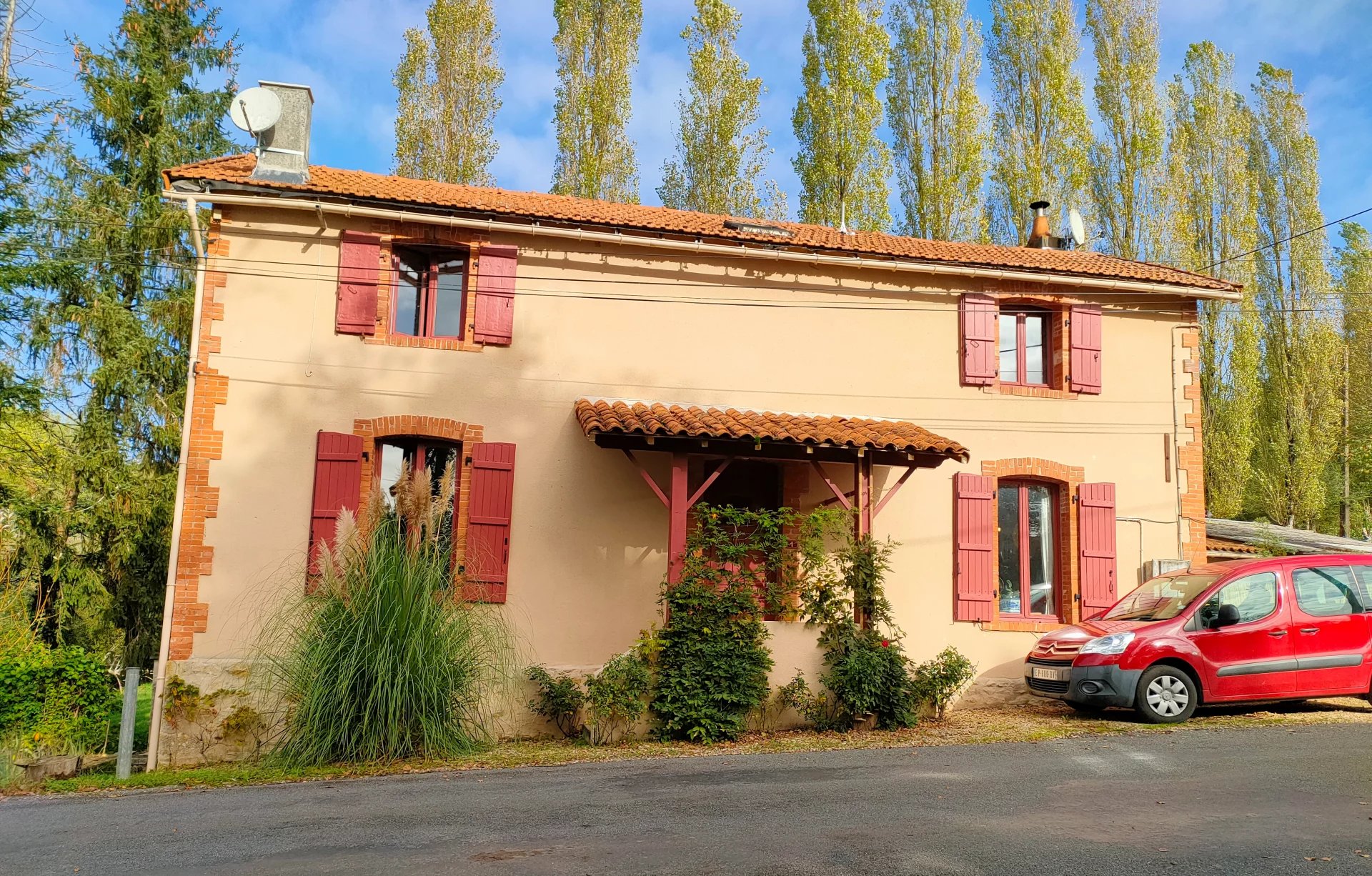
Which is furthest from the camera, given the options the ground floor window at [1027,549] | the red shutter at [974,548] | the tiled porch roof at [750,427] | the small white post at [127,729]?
the ground floor window at [1027,549]

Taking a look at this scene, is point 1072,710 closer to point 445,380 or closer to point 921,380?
point 921,380

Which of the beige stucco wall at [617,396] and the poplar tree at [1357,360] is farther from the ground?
the poplar tree at [1357,360]

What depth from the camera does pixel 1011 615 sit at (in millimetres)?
10852

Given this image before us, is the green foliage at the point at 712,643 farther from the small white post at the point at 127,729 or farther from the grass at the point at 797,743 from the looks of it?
the small white post at the point at 127,729

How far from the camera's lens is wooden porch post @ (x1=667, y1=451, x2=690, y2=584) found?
888 centimetres

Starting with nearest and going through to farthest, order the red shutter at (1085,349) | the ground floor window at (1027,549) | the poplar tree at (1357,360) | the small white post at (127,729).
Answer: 1. the small white post at (127,729)
2. the ground floor window at (1027,549)
3. the red shutter at (1085,349)
4. the poplar tree at (1357,360)

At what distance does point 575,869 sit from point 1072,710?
7211mm

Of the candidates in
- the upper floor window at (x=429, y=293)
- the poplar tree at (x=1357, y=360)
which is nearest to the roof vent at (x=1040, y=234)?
the upper floor window at (x=429, y=293)

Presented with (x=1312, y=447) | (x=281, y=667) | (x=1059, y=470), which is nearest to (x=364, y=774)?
(x=281, y=667)

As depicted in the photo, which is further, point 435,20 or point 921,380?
point 435,20

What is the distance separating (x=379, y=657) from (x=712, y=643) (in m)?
3.10

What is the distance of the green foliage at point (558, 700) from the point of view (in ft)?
29.3

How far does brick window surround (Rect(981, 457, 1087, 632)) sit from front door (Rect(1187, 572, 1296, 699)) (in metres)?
2.21

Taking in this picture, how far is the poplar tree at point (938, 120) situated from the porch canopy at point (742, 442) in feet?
35.4
